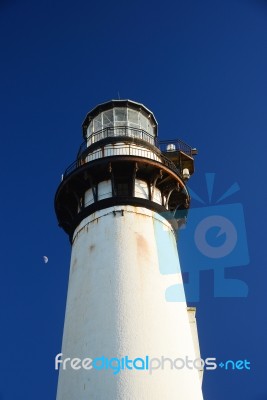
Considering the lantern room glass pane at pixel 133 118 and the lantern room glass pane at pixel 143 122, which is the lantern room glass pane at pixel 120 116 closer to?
the lantern room glass pane at pixel 133 118

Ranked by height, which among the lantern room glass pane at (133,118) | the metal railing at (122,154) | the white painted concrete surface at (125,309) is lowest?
the white painted concrete surface at (125,309)

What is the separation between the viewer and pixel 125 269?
46.0 feet

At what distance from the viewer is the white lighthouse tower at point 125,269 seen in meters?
12.3

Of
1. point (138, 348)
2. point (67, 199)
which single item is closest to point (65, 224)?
point (67, 199)

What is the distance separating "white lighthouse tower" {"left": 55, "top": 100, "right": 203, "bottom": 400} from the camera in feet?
40.4

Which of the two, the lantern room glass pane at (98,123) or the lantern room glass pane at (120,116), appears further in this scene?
the lantern room glass pane at (98,123)

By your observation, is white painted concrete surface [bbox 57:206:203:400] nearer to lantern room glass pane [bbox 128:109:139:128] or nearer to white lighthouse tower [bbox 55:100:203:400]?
white lighthouse tower [bbox 55:100:203:400]

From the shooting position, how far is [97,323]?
13.1m

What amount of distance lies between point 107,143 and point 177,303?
5848 mm

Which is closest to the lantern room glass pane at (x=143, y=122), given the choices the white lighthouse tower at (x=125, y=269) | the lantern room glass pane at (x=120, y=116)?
the white lighthouse tower at (x=125, y=269)

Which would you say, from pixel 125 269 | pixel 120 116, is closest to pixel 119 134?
pixel 120 116

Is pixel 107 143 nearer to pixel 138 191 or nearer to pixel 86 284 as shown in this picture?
pixel 138 191

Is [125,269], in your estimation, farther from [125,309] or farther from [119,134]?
[119,134]

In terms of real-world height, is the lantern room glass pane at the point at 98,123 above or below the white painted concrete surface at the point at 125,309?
above
